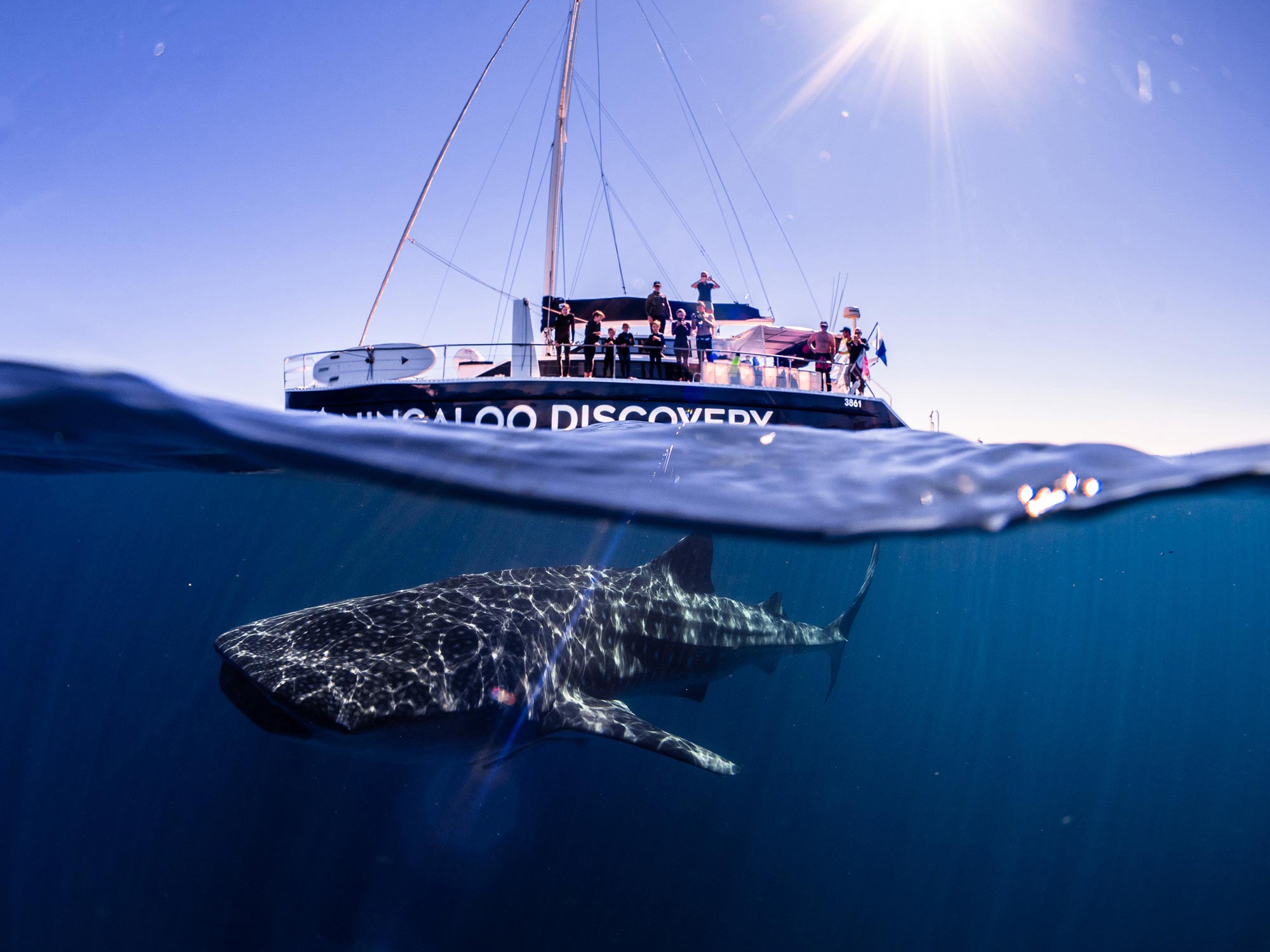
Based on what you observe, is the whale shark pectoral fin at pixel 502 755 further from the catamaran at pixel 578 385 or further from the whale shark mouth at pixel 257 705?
the catamaran at pixel 578 385

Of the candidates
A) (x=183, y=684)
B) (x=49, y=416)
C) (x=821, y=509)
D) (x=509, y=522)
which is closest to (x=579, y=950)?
(x=509, y=522)

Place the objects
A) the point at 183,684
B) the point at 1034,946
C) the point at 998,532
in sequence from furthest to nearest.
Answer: the point at 1034,946 → the point at 183,684 → the point at 998,532

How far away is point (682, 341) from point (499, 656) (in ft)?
33.6

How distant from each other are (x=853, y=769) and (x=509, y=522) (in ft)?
143

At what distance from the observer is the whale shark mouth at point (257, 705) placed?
535cm

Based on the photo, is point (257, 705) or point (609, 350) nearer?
point (257, 705)

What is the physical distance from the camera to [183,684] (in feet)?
70.4

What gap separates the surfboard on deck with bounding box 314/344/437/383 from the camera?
14.8 meters

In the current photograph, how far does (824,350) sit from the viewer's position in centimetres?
1636

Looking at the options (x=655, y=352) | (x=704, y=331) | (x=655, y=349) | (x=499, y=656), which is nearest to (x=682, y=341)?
(x=704, y=331)

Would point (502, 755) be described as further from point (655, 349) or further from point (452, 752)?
point (655, 349)

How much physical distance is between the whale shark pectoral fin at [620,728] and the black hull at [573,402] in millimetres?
6788

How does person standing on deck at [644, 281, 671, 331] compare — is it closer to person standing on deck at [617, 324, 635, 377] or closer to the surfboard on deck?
person standing on deck at [617, 324, 635, 377]

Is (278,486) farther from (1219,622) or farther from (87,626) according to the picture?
(1219,622)
